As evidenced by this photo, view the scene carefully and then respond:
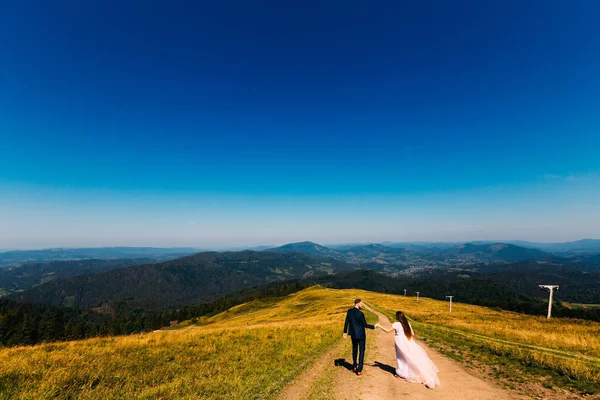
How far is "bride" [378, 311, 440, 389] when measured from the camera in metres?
12.0

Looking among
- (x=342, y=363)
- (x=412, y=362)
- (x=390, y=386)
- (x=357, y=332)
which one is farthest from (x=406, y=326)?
(x=342, y=363)

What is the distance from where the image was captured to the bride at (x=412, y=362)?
1197cm

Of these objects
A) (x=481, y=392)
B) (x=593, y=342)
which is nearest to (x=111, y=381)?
(x=481, y=392)

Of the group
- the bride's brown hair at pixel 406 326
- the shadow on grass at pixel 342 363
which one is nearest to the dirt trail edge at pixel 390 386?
the shadow on grass at pixel 342 363

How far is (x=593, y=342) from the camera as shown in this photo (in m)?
19.7

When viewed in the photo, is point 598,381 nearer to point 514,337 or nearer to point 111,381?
point 514,337

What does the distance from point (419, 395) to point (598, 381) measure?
8239mm

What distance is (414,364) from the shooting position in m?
12.3

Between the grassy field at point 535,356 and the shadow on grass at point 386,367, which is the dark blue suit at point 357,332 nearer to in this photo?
the shadow on grass at point 386,367

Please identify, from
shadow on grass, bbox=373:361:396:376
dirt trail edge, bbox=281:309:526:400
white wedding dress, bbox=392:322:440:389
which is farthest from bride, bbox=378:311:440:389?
shadow on grass, bbox=373:361:396:376

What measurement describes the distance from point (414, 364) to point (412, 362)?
0.11 meters

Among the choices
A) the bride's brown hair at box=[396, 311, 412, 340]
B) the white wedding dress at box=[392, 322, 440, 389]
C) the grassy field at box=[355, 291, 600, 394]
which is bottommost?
the grassy field at box=[355, 291, 600, 394]

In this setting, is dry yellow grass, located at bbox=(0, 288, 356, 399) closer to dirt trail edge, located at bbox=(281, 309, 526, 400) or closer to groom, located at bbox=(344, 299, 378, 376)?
dirt trail edge, located at bbox=(281, 309, 526, 400)

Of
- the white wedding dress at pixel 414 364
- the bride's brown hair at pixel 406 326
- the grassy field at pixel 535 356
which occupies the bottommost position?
the grassy field at pixel 535 356
